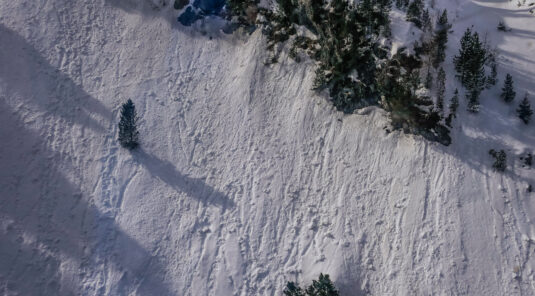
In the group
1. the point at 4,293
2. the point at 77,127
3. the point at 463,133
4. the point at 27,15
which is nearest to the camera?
the point at 4,293

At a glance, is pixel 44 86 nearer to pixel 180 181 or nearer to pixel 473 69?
pixel 180 181

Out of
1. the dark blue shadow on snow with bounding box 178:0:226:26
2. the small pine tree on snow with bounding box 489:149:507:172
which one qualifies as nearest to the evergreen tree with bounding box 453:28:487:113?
the small pine tree on snow with bounding box 489:149:507:172

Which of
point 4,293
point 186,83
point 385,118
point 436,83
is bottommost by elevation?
point 4,293

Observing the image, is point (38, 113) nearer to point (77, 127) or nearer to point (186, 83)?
point (77, 127)

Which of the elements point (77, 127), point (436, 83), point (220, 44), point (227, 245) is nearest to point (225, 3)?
point (220, 44)

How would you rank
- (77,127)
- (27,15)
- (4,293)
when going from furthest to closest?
(27,15) < (77,127) < (4,293)

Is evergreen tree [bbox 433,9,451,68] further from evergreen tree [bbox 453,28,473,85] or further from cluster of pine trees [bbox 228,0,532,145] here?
evergreen tree [bbox 453,28,473,85]

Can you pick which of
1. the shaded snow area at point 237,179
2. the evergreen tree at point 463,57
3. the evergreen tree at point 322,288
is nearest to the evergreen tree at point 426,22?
the shaded snow area at point 237,179
